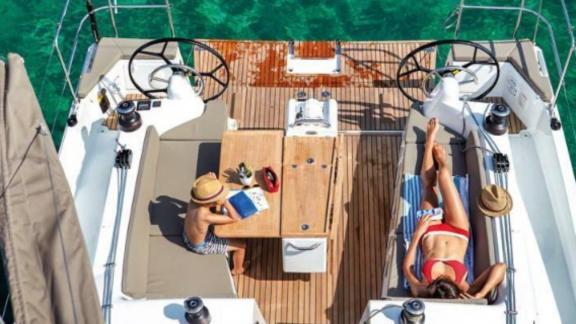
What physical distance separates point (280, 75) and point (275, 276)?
241cm

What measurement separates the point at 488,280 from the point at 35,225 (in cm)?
267

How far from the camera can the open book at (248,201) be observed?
13.5 ft

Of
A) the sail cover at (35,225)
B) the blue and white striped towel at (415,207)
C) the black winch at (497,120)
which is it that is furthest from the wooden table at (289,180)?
the sail cover at (35,225)

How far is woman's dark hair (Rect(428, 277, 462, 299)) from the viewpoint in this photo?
381 centimetres

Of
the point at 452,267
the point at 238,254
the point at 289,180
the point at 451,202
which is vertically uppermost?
the point at 289,180

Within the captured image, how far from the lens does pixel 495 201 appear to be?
4.15m

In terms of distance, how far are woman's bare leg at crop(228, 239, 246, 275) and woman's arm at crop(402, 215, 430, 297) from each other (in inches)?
44.5

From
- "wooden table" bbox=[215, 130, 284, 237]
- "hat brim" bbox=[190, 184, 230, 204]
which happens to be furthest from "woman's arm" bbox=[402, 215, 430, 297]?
"hat brim" bbox=[190, 184, 230, 204]

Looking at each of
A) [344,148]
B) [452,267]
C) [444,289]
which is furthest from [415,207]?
[344,148]

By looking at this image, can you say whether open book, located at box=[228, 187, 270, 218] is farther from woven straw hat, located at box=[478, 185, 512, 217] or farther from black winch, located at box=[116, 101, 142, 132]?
woven straw hat, located at box=[478, 185, 512, 217]

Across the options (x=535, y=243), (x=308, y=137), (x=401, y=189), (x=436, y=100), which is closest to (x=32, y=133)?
(x=308, y=137)

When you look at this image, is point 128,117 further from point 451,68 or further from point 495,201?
point 495,201

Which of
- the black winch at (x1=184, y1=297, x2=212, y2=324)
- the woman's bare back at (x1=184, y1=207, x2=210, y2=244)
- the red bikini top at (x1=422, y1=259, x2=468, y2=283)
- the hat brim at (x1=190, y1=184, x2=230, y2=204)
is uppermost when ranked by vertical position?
the hat brim at (x1=190, y1=184, x2=230, y2=204)

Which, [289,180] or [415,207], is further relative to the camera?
[415,207]
